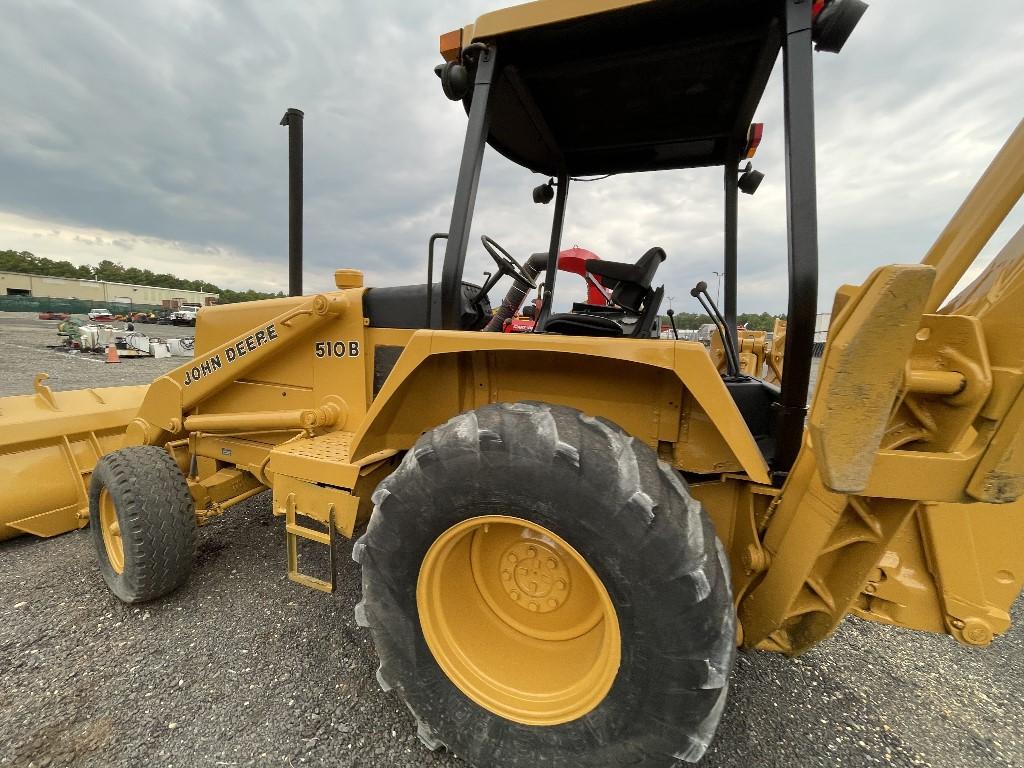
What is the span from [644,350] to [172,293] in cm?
8828

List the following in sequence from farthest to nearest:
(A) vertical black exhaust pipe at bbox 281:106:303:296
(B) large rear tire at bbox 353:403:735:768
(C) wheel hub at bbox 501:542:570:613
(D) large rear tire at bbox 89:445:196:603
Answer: (A) vertical black exhaust pipe at bbox 281:106:303:296 → (D) large rear tire at bbox 89:445:196:603 → (C) wheel hub at bbox 501:542:570:613 → (B) large rear tire at bbox 353:403:735:768

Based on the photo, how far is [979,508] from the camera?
4.91 feet

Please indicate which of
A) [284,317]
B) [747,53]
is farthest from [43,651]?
[747,53]

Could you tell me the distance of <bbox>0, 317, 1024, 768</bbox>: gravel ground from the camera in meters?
1.73

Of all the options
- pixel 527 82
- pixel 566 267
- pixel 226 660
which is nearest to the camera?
pixel 527 82

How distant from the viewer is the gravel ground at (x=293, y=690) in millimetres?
1729

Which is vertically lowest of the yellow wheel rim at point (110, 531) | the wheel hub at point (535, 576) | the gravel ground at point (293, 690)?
the gravel ground at point (293, 690)

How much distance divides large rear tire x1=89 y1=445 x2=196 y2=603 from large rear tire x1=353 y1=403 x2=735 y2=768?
5.02ft

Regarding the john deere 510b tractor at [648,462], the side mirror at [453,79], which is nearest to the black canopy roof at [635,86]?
the john deere 510b tractor at [648,462]

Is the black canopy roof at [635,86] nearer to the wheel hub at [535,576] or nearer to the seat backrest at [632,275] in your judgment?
the seat backrest at [632,275]

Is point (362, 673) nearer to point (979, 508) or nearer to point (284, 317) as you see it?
point (284, 317)

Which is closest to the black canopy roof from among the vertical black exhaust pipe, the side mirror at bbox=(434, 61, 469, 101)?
the side mirror at bbox=(434, 61, 469, 101)

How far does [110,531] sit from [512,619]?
2.54 m

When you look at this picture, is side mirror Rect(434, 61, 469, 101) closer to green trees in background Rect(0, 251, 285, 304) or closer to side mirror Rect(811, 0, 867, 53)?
side mirror Rect(811, 0, 867, 53)
